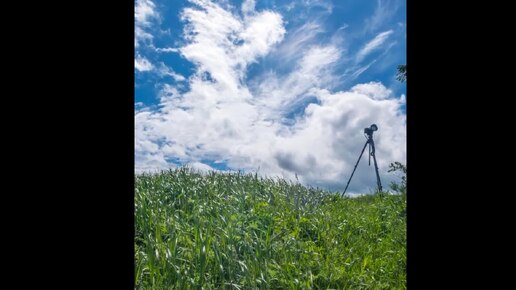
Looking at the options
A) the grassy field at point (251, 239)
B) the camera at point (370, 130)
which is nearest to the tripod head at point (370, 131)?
the camera at point (370, 130)

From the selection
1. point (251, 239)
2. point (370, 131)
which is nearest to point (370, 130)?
point (370, 131)

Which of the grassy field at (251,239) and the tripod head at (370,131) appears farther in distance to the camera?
the tripod head at (370,131)

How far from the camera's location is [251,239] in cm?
448

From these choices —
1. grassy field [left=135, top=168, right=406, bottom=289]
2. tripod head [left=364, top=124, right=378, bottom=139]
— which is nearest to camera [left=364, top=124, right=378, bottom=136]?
tripod head [left=364, top=124, right=378, bottom=139]

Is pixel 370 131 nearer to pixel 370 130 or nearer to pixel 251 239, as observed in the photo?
pixel 370 130

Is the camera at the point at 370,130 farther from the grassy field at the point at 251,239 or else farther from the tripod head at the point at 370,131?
the grassy field at the point at 251,239

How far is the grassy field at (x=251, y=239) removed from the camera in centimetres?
396

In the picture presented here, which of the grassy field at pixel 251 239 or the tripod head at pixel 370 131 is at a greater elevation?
the tripod head at pixel 370 131

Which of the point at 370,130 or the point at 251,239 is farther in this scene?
the point at 370,130

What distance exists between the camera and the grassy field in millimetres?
3963

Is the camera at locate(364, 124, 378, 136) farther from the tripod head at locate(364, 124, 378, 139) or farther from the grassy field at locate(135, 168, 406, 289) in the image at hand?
the grassy field at locate(135, 168, 406, 289)
